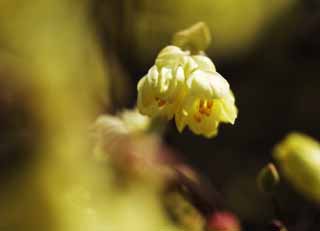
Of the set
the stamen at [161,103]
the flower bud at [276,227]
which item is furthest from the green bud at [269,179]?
the stamen at [161,103]

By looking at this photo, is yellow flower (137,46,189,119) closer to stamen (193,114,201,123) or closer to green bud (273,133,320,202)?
stamen (193,114,201,123)

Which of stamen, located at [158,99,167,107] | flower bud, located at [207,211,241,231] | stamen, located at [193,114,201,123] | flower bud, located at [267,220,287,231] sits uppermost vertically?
stamen, located at [158,99,167,107]

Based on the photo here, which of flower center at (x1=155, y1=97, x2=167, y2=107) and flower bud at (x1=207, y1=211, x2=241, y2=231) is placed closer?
flower center at (x1=155, y1=97, x2=167, y2=107)

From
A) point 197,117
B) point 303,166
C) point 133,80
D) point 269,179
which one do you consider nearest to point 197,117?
point 197,117

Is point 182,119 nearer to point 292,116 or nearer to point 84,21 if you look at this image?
point 84,21

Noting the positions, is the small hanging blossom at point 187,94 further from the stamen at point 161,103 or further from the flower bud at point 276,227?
the flower bud at point 276,227

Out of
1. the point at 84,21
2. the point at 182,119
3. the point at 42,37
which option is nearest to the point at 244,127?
the point at 84,21

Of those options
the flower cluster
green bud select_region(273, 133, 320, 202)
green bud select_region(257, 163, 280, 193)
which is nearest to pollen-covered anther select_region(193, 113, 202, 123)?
the flower cluster
